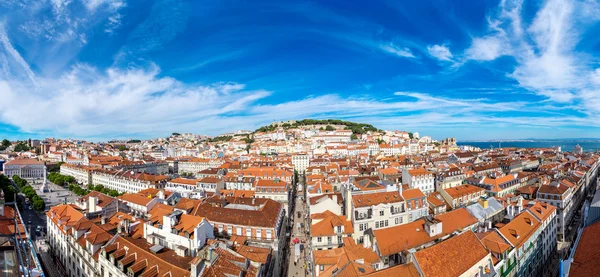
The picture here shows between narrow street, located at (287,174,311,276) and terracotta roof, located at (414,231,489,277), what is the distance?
12.9 m

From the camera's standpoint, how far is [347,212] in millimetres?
30188

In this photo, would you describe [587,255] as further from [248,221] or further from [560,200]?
[560,200]

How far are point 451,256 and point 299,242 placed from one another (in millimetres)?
18840

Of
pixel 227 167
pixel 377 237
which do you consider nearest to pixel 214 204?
pixel 377 237

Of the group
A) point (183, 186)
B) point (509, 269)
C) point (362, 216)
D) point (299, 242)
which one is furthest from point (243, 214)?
point (183, 186)

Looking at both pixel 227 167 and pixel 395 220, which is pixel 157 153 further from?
pixel 395 220

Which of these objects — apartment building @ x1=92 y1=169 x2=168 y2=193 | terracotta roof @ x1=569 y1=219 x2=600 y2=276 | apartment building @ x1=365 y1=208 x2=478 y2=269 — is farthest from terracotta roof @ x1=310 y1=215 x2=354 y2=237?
apartment building @ x1=92 y1=169 x2=168 y2=193

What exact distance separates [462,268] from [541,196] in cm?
2895

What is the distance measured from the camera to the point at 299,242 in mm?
33469

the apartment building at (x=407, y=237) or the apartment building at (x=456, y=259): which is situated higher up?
the apartment building at (x=456, y=259)

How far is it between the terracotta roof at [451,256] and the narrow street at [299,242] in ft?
42.3

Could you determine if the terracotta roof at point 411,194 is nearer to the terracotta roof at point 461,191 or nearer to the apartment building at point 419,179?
the terracotta roof at point 461,191

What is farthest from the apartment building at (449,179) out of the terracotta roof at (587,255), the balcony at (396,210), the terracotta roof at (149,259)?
the terracotta roof at (149,259)

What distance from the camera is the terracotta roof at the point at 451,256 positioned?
1616 cm
